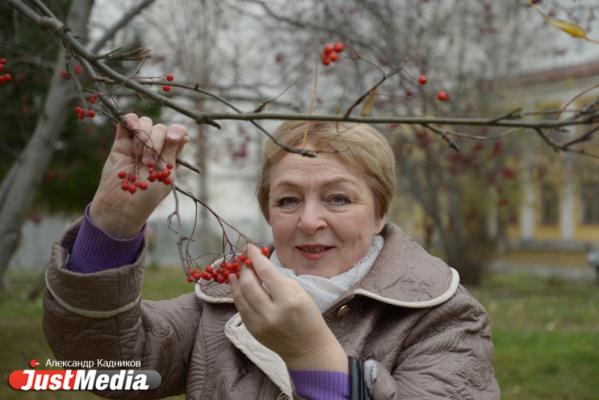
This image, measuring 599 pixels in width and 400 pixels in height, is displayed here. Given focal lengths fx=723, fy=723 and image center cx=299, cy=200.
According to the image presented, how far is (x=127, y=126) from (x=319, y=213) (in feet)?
1.90

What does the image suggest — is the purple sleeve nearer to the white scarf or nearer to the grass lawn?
the white scarf

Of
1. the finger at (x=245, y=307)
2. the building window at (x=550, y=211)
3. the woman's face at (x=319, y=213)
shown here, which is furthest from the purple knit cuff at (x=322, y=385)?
the building window at (x=550, y=211)

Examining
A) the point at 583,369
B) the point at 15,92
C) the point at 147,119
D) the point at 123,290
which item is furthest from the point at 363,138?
the point at 15,92

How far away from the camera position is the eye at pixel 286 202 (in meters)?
2.11

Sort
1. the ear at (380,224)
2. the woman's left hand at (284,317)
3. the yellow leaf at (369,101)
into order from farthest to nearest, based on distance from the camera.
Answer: the ear at (380,224)
the woman's left hand at (284,317)
the yellow leaf at (369,101)

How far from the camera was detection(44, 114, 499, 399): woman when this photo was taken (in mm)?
1764

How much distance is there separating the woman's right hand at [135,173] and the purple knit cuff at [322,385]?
0.59m

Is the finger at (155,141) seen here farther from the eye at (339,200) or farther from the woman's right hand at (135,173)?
the eye at (339,200)

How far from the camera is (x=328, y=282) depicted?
Result: 200cm

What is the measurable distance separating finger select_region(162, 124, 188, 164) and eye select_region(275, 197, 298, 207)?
36 cm

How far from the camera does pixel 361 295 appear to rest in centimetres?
200

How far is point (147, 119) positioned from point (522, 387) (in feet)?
15.7

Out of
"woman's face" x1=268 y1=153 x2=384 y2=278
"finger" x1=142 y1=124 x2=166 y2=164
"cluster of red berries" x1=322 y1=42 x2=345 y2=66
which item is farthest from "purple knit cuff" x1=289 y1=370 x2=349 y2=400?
"cluster of red berries" x1=322 y1=42 x2=345 y2=66

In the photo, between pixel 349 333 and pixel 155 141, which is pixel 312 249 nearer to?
pixel 349 333
